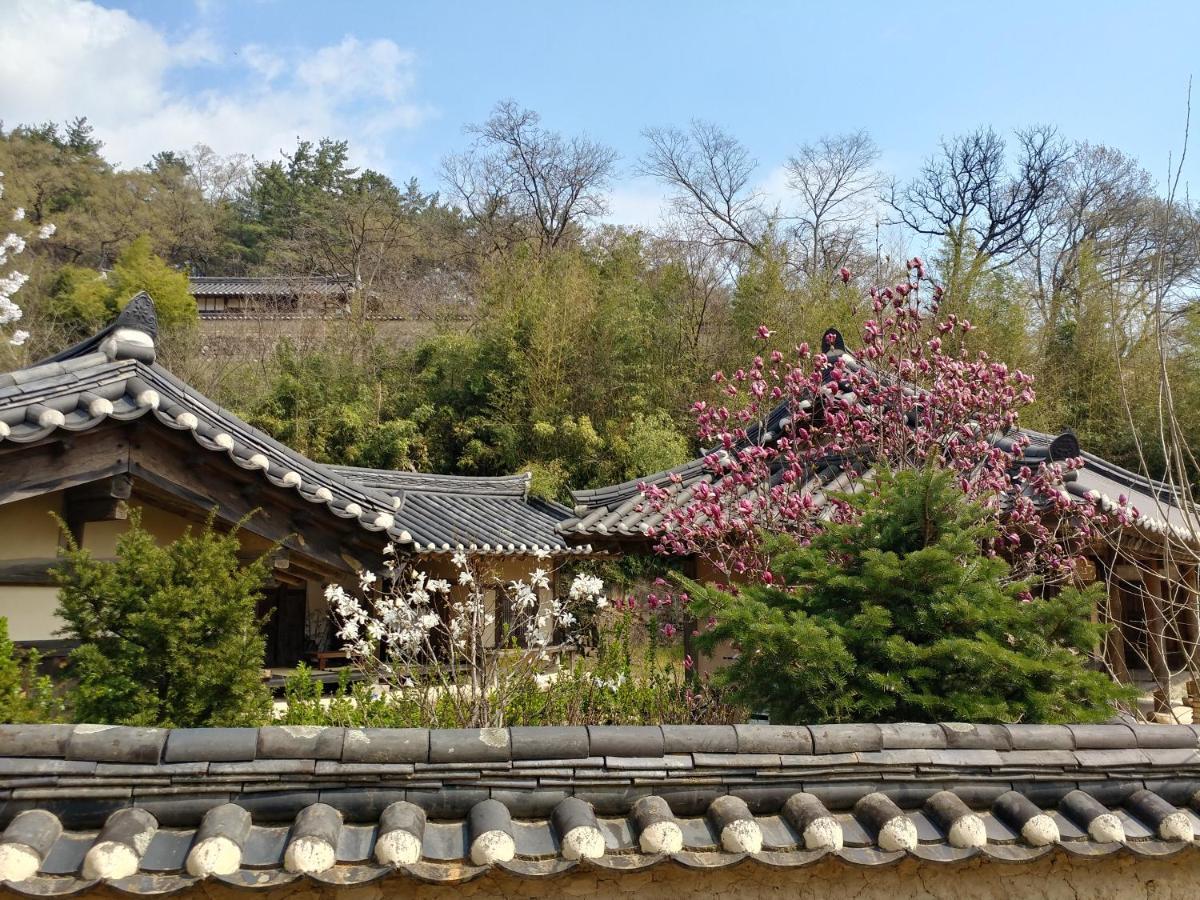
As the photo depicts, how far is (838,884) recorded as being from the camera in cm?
282

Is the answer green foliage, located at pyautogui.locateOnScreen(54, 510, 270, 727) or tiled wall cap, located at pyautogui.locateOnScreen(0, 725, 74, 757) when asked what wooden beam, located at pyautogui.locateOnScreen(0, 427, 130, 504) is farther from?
tiled wall cap, located at pyautogui.locateOnScreen(0, 725, 74, 757)

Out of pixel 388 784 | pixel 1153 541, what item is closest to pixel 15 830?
pixel 388 784

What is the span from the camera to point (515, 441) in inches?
733

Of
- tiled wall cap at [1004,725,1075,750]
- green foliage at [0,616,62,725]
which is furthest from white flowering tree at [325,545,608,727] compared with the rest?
tiled wall cap at [1004,725,1075,750]

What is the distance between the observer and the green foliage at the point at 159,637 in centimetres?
408

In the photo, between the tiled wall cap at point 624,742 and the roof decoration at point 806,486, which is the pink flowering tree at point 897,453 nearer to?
the roof decoration at point 806,486

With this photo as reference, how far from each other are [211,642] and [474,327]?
17874mm

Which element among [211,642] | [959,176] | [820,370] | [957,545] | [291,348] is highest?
[959,176]

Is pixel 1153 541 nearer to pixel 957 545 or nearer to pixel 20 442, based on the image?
pixel 957 545

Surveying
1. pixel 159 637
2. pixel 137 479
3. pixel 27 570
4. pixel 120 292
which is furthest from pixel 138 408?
pixel 120 292

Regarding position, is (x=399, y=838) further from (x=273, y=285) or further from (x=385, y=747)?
(x=273, y=285)

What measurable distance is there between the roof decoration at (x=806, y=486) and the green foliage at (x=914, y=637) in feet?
8.84

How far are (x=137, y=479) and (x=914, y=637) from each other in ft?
15.0

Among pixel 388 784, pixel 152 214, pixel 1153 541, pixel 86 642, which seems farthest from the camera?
pixel 152 214
